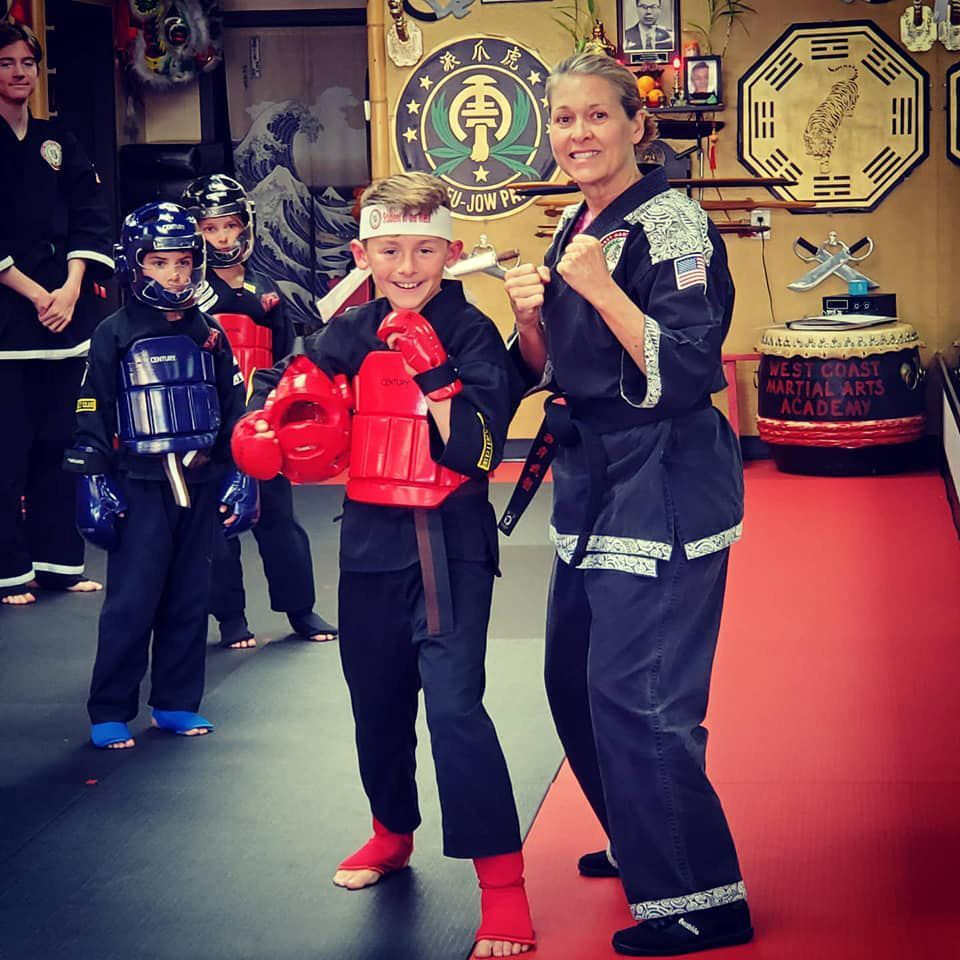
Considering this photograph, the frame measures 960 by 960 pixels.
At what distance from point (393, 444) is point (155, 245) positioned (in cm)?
138

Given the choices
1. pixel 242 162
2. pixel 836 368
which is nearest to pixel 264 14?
pixel 242 162

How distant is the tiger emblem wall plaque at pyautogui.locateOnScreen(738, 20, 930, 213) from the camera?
26.3 feet

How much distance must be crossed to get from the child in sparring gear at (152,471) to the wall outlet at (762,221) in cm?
483

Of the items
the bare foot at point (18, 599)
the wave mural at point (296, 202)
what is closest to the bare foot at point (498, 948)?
the bare foot at point (18, 599)

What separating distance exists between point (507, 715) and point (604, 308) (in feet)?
6.12

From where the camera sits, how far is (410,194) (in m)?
2.72

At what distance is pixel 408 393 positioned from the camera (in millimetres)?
2703

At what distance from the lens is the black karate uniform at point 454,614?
2.63 meters

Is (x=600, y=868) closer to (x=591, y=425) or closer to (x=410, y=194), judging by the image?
(x=591, y=425)

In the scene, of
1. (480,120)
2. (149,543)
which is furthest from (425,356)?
(480,120)

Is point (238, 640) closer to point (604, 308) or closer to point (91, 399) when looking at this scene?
point (91, 399)

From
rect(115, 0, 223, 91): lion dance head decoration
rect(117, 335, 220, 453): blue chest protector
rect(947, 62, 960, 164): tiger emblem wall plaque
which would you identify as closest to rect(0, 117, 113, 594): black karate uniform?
rect(117, 335, 220, 453): blue chest protector

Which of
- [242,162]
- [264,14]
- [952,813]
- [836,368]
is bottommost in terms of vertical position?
[952,813]

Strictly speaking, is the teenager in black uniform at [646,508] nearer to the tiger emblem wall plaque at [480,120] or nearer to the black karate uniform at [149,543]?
the black karate uniform at [149,543]
